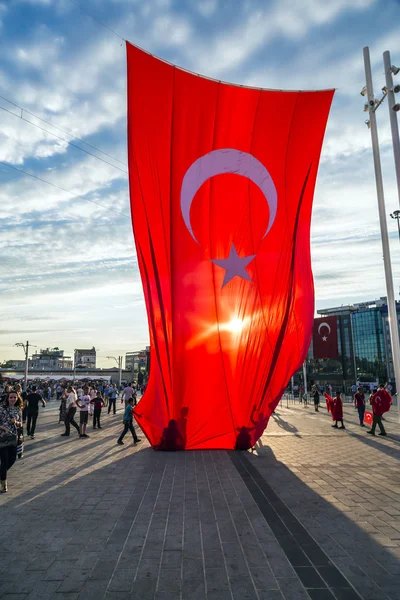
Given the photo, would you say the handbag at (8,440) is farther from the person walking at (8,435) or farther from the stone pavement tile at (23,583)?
the stone pavement tile at (23,583)

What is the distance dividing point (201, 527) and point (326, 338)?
3702 cm

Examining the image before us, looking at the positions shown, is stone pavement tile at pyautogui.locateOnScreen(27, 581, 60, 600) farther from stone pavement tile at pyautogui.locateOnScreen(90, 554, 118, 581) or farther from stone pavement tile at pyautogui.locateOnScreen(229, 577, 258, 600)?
stone pavement tile at pyautogui.locateOnScreen(229, 577, 258, 600)

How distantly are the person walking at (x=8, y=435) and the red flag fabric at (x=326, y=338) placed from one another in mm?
34848

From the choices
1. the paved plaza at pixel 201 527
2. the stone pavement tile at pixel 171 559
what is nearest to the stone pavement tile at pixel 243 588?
the paved plaza at pixel 201 527

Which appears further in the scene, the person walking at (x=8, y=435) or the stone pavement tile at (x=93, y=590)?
the person walking at (x=8, y=435)

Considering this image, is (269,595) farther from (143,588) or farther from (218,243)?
(218,243)

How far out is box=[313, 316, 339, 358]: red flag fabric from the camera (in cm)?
3838

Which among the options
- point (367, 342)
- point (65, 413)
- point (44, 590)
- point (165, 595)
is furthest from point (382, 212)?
point (367, 342)

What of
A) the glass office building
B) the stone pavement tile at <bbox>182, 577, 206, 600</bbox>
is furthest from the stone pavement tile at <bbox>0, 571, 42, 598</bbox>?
the glass office building

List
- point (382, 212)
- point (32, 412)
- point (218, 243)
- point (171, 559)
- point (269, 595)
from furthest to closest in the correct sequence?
point (32, 412), point (382, 212), point (218, 243), point (171, 559), point (269, 595)

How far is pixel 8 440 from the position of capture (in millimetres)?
6430

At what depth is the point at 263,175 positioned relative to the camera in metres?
11.0

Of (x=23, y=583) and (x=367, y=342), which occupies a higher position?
(x=367, y=342)

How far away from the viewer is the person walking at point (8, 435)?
21.0 feet
